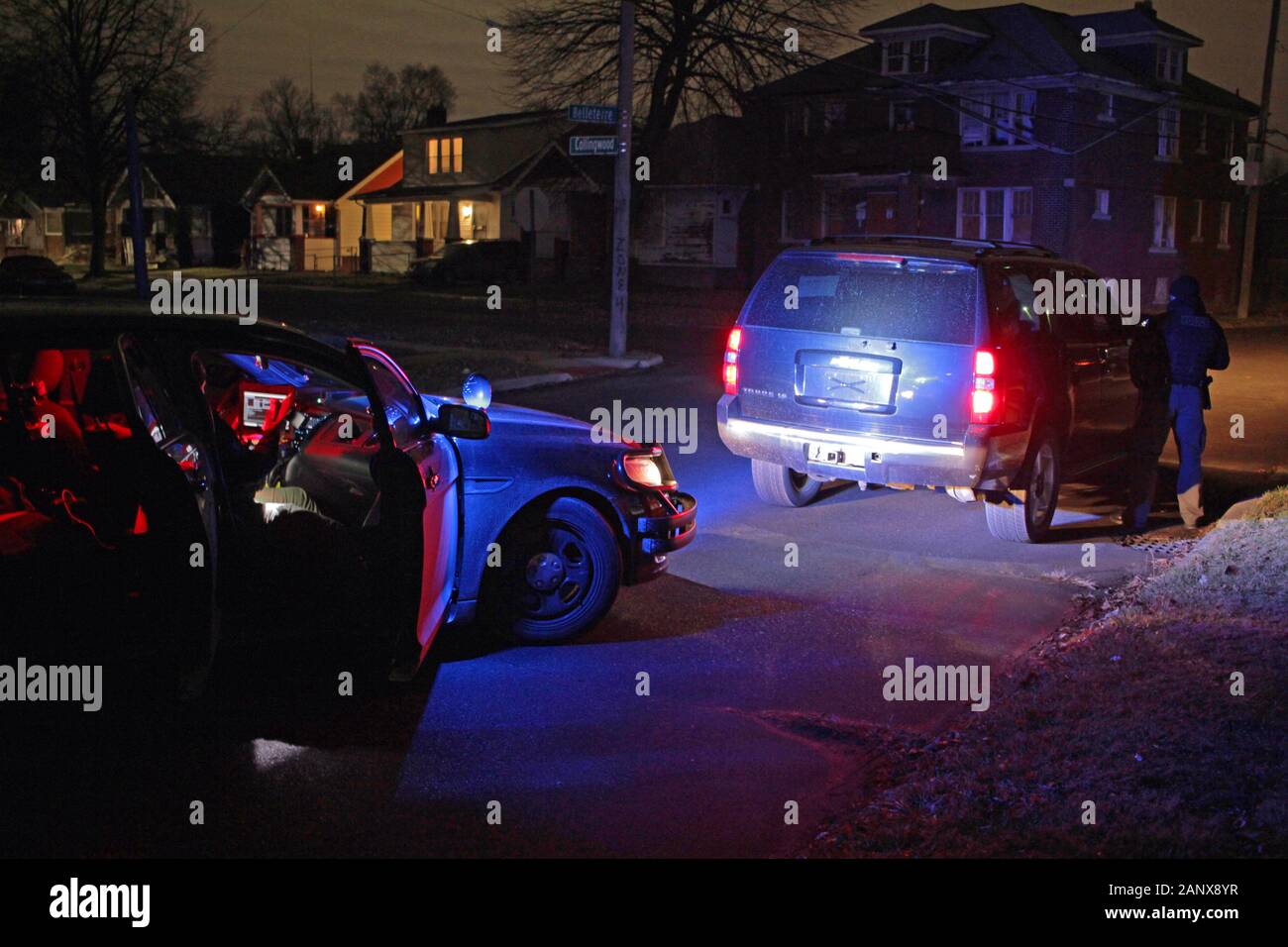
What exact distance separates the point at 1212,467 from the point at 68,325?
1057cm

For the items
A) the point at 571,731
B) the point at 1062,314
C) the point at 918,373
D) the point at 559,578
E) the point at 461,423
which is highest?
the point at 1062,314

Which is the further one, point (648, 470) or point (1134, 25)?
point (1134, 25)

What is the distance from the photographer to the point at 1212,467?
1227 cm

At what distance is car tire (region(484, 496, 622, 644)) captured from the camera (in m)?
6.43

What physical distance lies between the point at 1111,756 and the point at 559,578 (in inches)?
110

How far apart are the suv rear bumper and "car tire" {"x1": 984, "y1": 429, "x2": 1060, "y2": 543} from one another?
363 millimetres

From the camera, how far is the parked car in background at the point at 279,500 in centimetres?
466

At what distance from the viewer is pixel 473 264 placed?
48688 millimetres

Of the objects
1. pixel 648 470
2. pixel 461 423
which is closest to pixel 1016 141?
pixel 648 470

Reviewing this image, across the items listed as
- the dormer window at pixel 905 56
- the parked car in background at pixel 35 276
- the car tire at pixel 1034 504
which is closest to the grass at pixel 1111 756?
the car tire at pixel 1034 504

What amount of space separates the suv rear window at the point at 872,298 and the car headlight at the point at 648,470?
2178 millimetres

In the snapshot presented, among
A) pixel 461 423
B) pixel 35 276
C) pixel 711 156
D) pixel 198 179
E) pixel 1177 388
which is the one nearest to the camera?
pixel 461 423

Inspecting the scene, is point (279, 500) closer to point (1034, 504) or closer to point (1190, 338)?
point (1034, 504)

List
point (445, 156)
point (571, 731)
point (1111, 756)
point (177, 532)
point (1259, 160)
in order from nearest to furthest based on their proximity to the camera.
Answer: point (177, 532) → point (1111, 756) → point (571, 731) → point (1259, 160) → point (445, 156)
